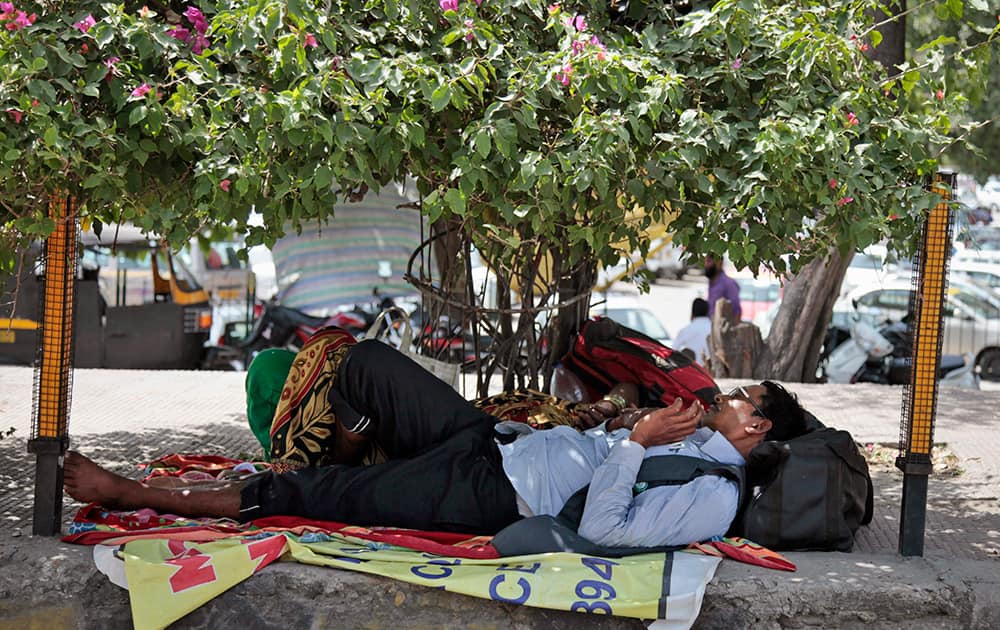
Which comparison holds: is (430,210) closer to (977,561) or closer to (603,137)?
Answer: (603,137)

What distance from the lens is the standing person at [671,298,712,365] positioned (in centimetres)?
1052

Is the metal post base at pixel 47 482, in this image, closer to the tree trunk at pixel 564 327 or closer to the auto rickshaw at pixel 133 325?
the tree trunk at pixel 564 327

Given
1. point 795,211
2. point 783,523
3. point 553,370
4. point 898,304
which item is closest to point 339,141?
point 795,211

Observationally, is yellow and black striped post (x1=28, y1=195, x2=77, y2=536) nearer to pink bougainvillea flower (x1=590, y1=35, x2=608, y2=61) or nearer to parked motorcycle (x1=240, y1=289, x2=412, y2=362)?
pink bougainvillea flower (x1=590, y1=35, x2=608, y2=61)

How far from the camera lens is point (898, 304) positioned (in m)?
15.0

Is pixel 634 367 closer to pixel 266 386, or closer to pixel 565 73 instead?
pixel 266 386

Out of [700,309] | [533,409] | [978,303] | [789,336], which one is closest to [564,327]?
[533,409]

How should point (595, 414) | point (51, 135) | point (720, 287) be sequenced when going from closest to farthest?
point (51, 135)
point (595, 414)
point (720, 287)

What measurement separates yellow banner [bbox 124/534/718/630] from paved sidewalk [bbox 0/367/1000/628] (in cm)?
7

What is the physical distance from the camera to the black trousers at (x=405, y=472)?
Answer: 3988 millimetres

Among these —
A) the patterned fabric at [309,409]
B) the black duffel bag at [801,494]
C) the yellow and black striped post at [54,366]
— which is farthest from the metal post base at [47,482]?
the black duffel bag at [801,494]

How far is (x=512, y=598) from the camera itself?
11.5 ft

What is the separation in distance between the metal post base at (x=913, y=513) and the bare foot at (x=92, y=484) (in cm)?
280

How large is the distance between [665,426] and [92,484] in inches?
81.3
